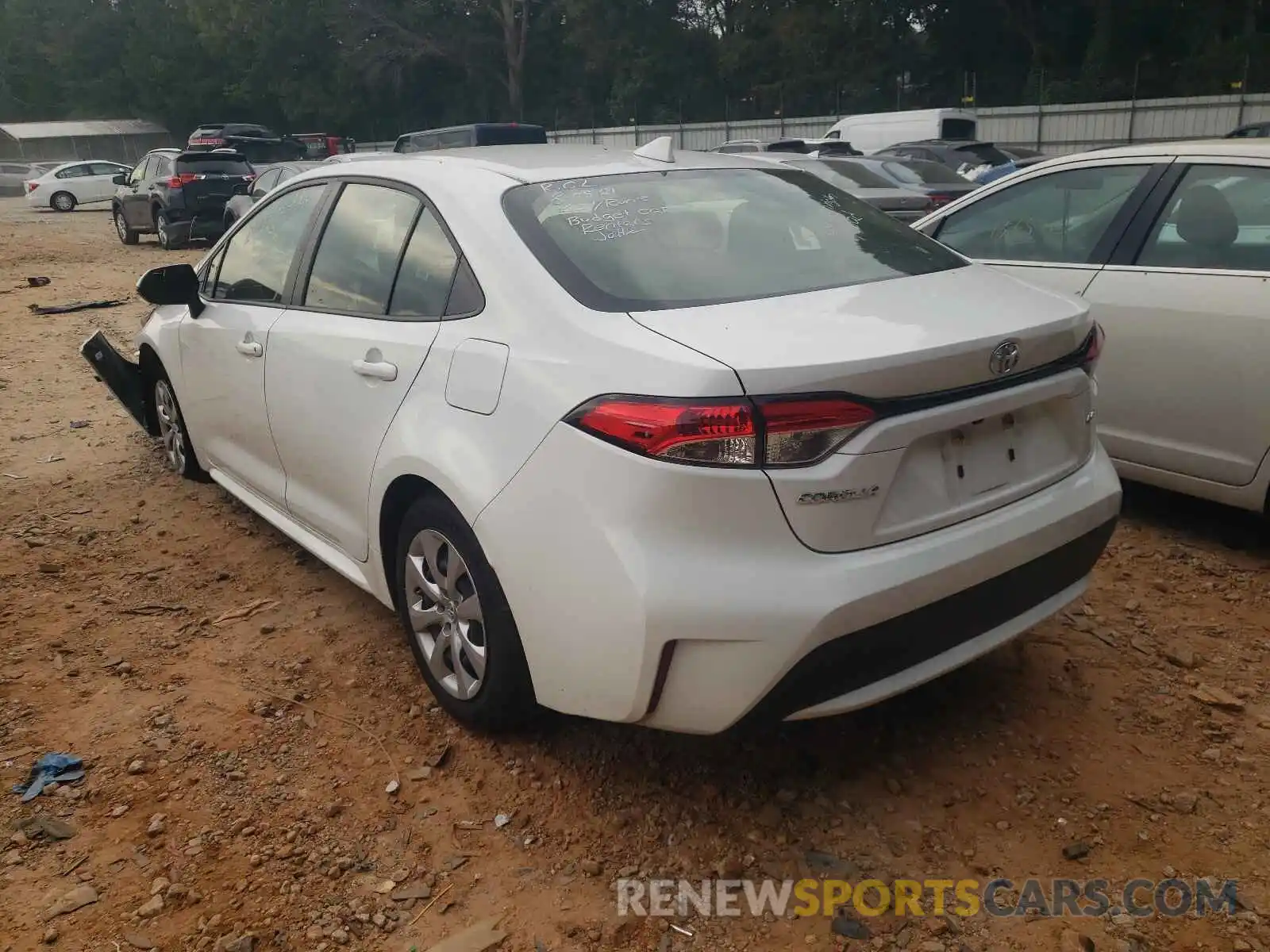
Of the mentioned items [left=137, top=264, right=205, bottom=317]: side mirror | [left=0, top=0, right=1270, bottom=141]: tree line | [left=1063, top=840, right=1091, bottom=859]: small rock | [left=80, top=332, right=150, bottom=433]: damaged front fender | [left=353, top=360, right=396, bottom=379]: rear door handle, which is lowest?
[left=1063, top=840, right=1091, bottom=859]: small rock

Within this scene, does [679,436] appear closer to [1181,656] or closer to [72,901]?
[72,901]

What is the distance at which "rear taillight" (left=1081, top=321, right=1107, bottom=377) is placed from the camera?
277cm

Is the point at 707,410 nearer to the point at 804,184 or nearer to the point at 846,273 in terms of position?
the point at 846,273

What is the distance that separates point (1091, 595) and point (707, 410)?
7.60 feet

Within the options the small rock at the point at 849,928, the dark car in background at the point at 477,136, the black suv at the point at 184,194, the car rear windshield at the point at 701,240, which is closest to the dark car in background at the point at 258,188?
the black suv at the point at 184,194

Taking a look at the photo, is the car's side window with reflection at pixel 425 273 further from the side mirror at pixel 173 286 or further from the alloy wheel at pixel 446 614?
the side mirror at pixel 173 286

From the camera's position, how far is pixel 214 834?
2.67 m

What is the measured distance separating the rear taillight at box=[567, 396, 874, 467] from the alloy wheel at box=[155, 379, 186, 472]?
11.6 ft

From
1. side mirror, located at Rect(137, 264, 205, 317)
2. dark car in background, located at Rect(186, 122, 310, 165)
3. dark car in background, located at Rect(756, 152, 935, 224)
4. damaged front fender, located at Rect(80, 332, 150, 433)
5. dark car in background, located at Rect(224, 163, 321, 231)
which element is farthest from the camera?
dark car in background, located at Rect(186, 122, 310, 165)

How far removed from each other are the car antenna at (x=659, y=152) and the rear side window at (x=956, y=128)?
2267 centimetres

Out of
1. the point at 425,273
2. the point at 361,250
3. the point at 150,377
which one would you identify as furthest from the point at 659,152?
the point at 150,377

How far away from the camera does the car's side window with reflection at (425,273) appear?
116 inches

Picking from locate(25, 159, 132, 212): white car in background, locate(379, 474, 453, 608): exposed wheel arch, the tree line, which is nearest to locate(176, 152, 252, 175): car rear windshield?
locate(25, 159, 132, 212): white car in background

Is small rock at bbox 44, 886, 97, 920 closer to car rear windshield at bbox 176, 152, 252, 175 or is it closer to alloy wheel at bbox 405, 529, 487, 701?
alloy wheel at bbox 405, 529, 487, 701
